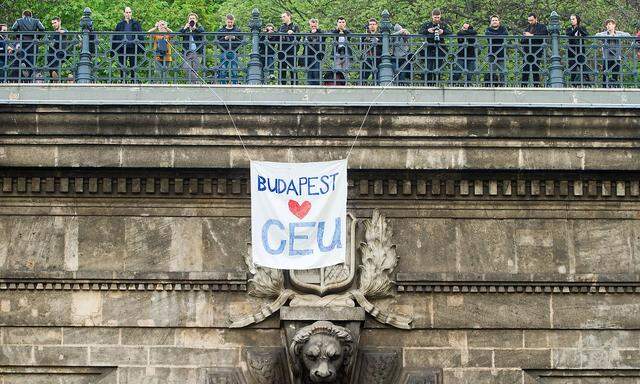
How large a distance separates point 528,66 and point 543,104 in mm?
2098

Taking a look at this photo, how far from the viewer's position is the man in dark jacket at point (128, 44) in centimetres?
2134

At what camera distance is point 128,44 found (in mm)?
21828

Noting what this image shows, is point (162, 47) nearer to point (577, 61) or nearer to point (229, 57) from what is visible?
point (229, 57)

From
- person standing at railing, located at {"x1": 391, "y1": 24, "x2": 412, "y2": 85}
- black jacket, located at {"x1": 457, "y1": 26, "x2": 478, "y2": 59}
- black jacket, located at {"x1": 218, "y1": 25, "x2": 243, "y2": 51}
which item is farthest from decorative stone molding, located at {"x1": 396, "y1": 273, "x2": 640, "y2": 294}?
black jacket, located at {"x1": 218, "y1": 25, "x2": 243, "y2": 51}

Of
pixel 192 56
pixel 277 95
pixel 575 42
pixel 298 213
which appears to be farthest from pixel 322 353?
pixel 575 42

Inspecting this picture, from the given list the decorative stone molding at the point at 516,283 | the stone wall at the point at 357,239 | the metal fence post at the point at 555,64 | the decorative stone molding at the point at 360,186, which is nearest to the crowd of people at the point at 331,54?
the metal fence post at the point at 555,64


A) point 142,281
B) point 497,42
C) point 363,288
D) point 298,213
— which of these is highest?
point 497,42

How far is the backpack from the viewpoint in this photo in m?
21.6

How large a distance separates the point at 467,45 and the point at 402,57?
782 mm

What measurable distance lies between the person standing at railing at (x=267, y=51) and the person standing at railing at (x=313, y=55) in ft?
1.24

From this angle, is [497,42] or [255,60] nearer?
[255,60]

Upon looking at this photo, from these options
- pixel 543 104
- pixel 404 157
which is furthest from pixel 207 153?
pixel 543 104

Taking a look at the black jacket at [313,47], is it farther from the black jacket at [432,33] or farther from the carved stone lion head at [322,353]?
the carved stone lion head at [322,353]

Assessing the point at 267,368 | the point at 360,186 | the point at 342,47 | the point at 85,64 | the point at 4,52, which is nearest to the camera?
the point at 267,368
